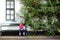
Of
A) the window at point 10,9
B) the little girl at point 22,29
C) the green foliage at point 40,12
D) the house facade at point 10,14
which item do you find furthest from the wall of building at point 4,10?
the little girl at point 22,29

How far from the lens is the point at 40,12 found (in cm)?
2091

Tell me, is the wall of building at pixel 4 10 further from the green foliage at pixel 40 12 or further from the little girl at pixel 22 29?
the little girl at pixel 22 29

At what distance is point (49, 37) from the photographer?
19.3 m

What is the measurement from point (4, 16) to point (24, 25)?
62.1 inches

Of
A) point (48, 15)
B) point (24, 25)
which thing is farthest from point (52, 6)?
point (24, 25)

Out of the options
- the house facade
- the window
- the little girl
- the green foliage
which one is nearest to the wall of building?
the house facade

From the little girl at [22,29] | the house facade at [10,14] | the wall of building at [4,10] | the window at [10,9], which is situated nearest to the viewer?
the little girl at [22,29]

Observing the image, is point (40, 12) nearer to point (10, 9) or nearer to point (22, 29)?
point (22, 29)

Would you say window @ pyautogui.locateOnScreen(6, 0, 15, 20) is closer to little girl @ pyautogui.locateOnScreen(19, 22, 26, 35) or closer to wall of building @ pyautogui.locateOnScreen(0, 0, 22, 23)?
wall of building @ pyautogui.locateOnScreen(0, 0, 22, 23)

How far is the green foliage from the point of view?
20.5 metres

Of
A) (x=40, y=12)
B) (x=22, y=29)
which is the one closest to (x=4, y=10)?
(x=22, y=29)

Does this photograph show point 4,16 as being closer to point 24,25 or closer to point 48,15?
point 24,25

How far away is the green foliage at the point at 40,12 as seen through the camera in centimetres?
2050

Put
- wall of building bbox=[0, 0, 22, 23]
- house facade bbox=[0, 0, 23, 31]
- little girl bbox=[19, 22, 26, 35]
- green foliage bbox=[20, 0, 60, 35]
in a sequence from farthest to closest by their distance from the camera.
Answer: wall of building bbox=[0, 0, 22, 23] → house facade bbox=[0, 0, 23, 31] → green foliage bbox=[20, 0, 60, 35] → little girl bbox=[19, 22, 26, 35]
